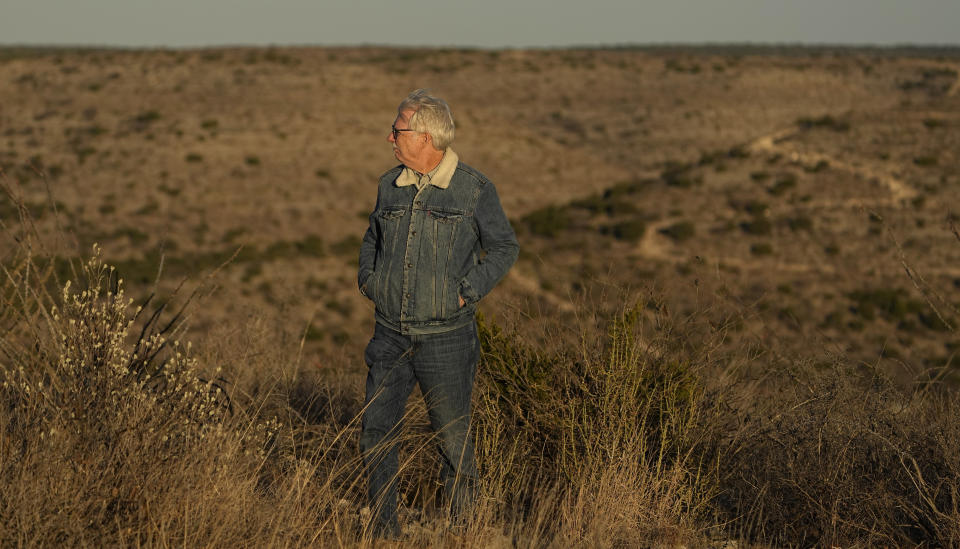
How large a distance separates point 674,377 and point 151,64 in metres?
45.5

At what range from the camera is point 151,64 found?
44.7m

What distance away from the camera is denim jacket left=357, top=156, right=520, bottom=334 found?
3.64m

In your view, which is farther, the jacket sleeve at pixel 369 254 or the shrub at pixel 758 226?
the shrub at pixel 758 226

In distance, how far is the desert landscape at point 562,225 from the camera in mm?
4098

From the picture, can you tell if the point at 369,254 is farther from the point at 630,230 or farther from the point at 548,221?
the point at 548,221

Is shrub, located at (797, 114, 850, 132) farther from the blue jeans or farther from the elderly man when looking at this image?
the blue jeans

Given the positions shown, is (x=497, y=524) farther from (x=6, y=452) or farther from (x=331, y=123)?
(x=331, y=123)

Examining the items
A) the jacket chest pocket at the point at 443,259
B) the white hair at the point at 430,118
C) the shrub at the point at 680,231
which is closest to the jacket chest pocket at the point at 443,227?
the jacket chest pocket at the point at 443,259

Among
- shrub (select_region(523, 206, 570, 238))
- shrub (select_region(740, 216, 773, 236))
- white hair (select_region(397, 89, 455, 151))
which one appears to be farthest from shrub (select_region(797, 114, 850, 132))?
white hair (select_region(397, 89, 455, 151))

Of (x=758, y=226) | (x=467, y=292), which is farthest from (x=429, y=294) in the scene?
(x=758, y=226)

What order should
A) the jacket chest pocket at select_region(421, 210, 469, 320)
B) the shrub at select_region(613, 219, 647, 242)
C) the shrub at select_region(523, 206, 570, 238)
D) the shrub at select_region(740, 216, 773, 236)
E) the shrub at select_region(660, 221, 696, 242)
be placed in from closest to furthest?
1. the jacket chest pocket at select_region(421, 210, 469, 320)
2. the shrub at select_region(740, 216, 773, 236)
3. the shrub at select_region(660, 221, 696, 242)
4. the shrub at select_region(613, 219, 647, 242)
5. the shrub at select_region(523, 206, 570, 238)

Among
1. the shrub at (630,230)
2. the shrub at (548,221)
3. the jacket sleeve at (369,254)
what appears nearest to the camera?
the jacket sleeve at (369,254)

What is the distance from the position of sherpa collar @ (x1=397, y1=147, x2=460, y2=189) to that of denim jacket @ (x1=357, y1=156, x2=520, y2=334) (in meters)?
0.02

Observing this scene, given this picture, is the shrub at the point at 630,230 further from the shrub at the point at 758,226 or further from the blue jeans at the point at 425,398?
the blue jeans at the point at 425,398
